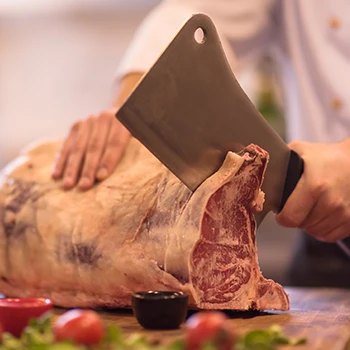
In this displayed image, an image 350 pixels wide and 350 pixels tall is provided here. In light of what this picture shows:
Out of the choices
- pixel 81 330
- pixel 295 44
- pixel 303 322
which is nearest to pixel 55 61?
pixel 295 44

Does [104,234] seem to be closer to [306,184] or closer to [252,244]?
[252,244]

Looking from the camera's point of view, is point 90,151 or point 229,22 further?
point 229,22

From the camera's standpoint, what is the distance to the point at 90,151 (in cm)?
183

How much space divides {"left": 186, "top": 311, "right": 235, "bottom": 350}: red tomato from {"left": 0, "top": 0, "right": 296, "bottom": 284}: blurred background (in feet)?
13.8

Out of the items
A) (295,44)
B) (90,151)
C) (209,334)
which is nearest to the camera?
(209,334)

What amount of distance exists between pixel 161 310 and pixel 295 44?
1.33 m

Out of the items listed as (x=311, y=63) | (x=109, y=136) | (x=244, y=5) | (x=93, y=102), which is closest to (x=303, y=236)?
(x=311, y=63)

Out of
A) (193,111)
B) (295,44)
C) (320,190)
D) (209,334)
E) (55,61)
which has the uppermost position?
(55,61)

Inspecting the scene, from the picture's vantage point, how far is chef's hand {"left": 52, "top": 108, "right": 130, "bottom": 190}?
1777 mm

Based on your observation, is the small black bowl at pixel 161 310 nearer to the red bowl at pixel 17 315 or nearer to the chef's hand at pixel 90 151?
the red bowl at pixel 17 315

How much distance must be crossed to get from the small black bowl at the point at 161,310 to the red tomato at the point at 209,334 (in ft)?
0.81

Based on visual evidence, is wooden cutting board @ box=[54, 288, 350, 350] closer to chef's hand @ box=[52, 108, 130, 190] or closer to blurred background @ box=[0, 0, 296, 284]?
chef's hand @ box=[52, 108, 130, 190]

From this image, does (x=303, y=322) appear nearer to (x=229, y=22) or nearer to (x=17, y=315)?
(x=17, y=315)

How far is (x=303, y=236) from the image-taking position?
2.54 metres
